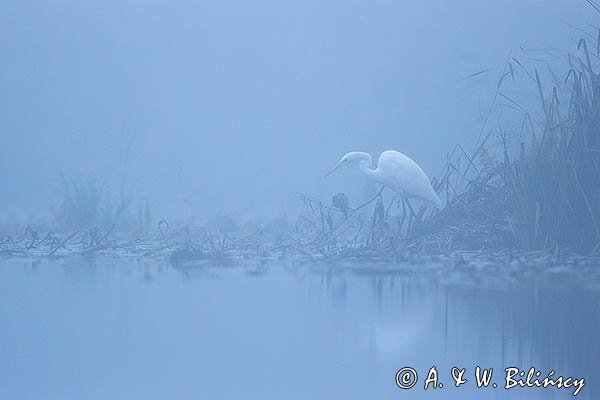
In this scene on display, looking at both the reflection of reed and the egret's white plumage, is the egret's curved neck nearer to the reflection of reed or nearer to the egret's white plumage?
the egret's white plumage

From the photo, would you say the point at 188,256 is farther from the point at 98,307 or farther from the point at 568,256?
the point at 568,256

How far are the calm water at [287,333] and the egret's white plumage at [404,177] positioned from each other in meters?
1.24

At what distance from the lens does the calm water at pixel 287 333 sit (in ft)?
6.43

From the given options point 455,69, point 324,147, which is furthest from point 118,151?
point 455,69

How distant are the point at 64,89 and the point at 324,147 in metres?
2.53

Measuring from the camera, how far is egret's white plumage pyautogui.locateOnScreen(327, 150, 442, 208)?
493 cm

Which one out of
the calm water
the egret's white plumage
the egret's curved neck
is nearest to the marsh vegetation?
the egret's white plumage

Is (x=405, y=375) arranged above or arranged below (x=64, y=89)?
below

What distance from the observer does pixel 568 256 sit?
13.2ft

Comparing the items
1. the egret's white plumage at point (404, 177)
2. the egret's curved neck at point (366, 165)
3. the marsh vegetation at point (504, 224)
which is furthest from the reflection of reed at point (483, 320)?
the egret's curved neck at point (366, 165)

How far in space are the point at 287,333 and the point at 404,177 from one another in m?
2.65

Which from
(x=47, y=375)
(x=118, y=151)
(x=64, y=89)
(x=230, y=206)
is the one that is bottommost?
(x=47, y=375)

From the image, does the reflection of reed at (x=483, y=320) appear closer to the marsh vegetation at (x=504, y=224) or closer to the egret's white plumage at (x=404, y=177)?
the marsh vegetation at (x=504, y=224)

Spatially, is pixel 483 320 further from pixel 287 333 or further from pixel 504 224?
pixel 504 224
